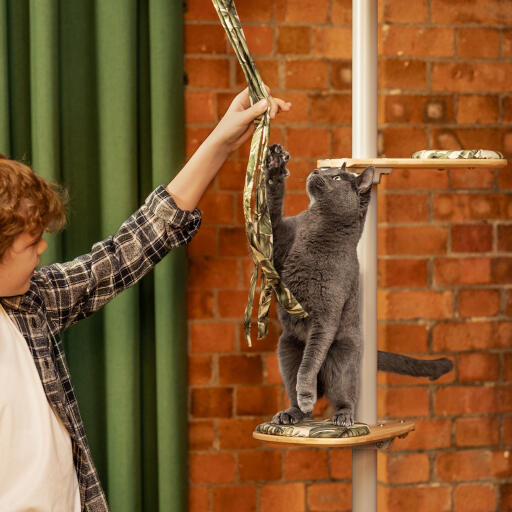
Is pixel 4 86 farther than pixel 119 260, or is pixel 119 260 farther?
pixel 4 86

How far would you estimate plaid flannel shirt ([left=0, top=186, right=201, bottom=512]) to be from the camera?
1254 mm

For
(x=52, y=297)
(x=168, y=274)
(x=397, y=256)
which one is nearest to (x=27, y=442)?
(x=52, y=297)

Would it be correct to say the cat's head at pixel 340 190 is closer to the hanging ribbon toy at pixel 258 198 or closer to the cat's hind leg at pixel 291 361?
the hanging ribbon toy at pixel 258 198

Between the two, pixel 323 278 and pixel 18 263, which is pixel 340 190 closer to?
pixel 323 278

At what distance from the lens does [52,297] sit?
1.30 m

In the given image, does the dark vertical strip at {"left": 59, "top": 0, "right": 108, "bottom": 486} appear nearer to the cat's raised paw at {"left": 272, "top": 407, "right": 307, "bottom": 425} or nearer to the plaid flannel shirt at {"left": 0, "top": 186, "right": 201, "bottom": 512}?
the plaid flannel shirt at {"left": 0, "top": 186, "right": 201, "bottom": 512}

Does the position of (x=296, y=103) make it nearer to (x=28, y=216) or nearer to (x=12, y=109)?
(x=12, y=109)

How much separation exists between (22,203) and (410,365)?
2.55 ft

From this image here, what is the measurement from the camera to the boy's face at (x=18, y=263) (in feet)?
3.79

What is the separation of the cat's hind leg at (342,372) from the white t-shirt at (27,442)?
451mm

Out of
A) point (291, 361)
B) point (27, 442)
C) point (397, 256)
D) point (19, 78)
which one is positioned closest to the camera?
point (27, 442)

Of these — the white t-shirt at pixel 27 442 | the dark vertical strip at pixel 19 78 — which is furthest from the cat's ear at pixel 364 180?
the dark vertical strip at pixel 19 78

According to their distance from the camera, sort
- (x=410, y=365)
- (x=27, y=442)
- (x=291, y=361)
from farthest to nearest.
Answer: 1. (x=410, y=365)
2. (x=291, y=361)
3. (x=27, y=442)

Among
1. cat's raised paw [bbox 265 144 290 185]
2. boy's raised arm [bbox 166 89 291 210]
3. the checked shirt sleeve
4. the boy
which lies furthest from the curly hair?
cat's raised paw [bbox 265 144 290 185]
